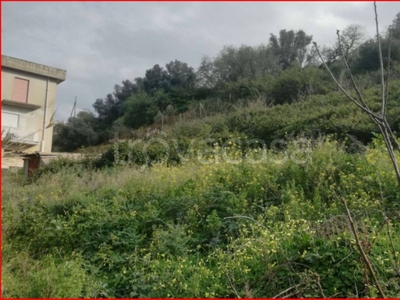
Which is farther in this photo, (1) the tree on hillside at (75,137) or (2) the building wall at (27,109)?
(1) the tree on hillside at (75,137)

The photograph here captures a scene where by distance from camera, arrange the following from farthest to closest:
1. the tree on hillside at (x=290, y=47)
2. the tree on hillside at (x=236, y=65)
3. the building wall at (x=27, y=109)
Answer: the tree on hillside at (x=290, y=47), the tree on hillside at (x=236, y=65), the building wall at (x=27, y=109)

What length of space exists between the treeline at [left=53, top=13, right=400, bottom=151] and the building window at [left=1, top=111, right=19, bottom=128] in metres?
18.0

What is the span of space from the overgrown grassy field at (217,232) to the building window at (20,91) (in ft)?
5.47

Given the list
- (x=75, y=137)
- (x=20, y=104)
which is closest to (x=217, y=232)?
(x=20, y=104)

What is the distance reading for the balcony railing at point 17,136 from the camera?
105 inches

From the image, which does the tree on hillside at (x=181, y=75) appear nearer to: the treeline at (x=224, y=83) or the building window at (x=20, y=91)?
the treeline at (x=224, y=83)

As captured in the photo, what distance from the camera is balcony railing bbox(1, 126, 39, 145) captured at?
2.67 meters

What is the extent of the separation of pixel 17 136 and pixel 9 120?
0.13 meters

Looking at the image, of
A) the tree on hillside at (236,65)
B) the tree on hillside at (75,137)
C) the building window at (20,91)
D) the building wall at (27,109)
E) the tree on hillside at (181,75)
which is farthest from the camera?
the tree on hillside at (181,75)

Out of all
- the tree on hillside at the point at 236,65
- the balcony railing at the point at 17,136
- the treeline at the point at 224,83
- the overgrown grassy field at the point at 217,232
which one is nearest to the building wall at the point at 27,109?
the balcony railing at the point at 17,136

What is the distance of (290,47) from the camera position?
2988 cm

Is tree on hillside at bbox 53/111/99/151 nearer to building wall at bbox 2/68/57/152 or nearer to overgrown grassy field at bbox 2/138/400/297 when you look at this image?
overgrown grassy field at bbox 2/138/400/297

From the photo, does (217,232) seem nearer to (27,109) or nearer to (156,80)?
(27,109)

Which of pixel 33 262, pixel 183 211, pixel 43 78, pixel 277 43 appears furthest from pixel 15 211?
pixel 277 43
